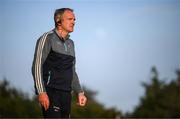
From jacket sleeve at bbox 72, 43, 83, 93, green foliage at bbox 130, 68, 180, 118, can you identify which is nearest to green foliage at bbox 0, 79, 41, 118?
green foliage at bbox 130, 68, 180, 118

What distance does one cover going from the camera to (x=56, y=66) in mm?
5262

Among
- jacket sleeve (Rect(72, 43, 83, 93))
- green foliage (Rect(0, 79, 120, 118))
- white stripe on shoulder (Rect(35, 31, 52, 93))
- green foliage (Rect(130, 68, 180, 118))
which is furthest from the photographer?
green foliage (Rect(130, 68, 180, 118))

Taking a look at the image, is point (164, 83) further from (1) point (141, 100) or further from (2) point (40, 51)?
(2) point (40, 51)

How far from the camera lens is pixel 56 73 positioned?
5262mm

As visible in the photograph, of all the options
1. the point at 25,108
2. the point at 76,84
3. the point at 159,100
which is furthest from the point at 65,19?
the point at 159,100

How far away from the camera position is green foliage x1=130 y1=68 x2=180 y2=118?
49969mm

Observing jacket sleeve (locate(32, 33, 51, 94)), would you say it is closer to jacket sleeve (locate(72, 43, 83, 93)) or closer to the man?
the man

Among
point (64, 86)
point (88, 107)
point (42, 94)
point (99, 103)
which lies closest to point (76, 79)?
point (64, 86)

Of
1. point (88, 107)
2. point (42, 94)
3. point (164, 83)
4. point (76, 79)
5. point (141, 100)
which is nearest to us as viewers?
point (42, 94)

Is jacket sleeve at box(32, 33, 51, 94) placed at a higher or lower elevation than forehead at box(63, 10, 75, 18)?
lower

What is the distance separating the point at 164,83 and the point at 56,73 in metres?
53.2

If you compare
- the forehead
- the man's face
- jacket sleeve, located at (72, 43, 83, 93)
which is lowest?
jacket sleeve, located at (72, 43, 83, 93)

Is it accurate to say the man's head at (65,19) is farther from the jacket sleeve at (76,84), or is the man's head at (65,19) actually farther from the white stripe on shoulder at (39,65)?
the jacket sleeve at (76,84)

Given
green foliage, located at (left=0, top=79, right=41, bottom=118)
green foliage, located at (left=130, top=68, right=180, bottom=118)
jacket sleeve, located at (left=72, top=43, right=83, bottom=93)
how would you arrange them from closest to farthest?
1. jacket sleeve, located at (left=72, top=43, right=83, bottom=93)
2. green foliage, located at (left=0, top=79, right=41, bottom=118)
3. green foliage, located at (left=130, top=68, right=180, bottom=118)
